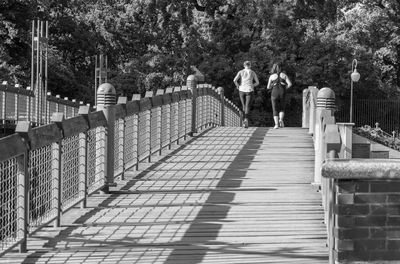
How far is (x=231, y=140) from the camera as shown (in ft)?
63.0

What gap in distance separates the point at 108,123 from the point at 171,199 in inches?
52.9

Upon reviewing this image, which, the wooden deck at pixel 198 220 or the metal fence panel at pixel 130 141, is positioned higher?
the metal fence panel at pixel 130 141

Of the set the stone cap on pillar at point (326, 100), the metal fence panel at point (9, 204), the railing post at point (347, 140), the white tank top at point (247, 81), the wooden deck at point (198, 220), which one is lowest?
the wooden deck at point (198, 220)

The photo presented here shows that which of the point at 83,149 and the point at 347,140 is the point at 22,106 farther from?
the point at 347,140

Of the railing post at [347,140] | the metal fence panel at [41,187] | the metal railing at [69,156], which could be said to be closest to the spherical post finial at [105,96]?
the metal railing at [69,156]

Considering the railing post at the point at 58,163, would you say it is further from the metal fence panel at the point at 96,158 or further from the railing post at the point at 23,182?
the metal fence panel at the point at 96,158

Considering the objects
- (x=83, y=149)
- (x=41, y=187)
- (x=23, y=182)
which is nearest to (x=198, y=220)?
(x=83, y=149)

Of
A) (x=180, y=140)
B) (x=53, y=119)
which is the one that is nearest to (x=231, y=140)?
(x=180, y=140)

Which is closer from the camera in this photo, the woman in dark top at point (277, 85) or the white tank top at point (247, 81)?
the woman in dark top at point (277, 85)

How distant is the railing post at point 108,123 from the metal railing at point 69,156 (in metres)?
0.01

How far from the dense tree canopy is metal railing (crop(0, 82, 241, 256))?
31.5 m

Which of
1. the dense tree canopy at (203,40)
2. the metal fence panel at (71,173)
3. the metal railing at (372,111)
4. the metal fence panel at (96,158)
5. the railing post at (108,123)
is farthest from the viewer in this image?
the metal railing at (372,111)

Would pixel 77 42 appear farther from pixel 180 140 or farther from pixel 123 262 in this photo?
pixel 123 262

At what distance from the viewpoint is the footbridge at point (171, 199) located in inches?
256
